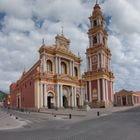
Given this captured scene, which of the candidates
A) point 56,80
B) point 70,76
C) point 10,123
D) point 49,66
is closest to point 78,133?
point 10,123

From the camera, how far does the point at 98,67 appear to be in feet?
201

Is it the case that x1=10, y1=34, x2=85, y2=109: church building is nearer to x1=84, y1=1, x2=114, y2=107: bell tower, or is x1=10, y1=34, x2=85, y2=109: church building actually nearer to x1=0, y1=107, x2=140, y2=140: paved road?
x1=84, y1=1, x2=114, y2=107: bell tower

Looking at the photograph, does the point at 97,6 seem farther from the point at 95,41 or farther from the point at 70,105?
the point at 70,105

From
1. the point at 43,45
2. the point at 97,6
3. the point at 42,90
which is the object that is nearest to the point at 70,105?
the point at 42,90

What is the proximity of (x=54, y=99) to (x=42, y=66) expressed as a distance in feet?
25.9

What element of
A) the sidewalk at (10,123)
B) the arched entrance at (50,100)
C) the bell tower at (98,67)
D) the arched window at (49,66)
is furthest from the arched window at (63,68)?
the sidewalk at (10,123)

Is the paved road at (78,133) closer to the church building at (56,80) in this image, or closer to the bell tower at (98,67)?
the church building at (56,80)

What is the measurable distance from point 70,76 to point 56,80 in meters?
4.84

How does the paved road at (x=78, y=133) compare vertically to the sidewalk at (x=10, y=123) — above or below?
above

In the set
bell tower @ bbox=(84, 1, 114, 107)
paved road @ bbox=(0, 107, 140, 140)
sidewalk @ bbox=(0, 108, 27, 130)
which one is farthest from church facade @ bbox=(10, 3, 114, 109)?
paved road @ bbox=(0, 107, 140, 140)

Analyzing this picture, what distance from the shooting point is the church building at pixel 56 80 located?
161 feet

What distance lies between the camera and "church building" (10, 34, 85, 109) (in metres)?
→ 49.1

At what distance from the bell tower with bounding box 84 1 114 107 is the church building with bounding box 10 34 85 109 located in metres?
3.41

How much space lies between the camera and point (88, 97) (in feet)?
207
